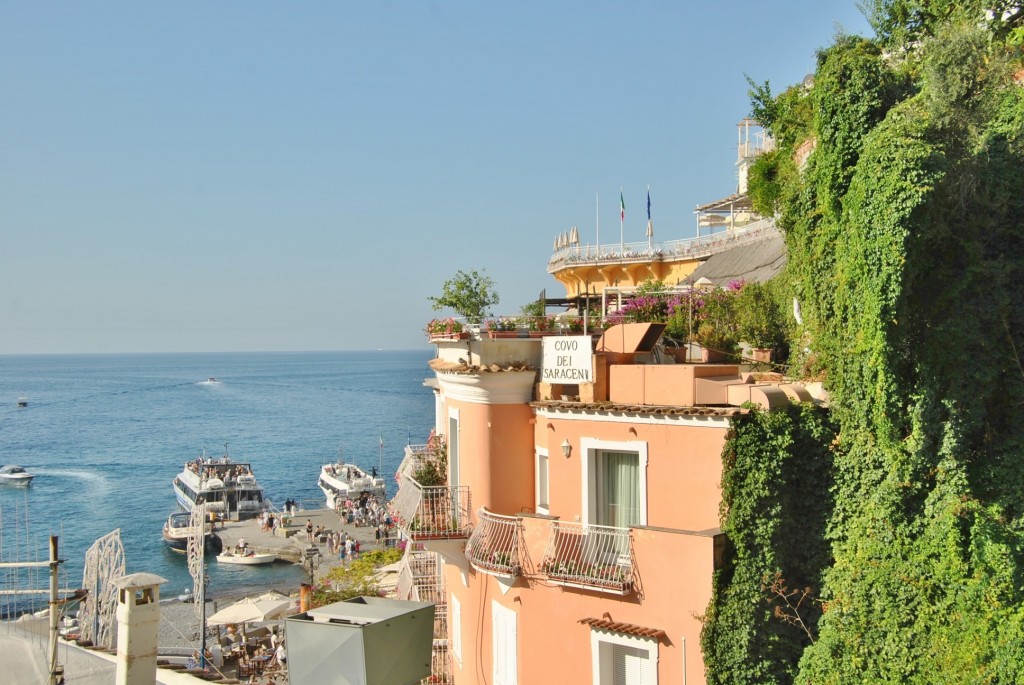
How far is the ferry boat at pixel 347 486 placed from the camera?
2559 inches

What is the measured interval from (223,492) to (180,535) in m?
8.93

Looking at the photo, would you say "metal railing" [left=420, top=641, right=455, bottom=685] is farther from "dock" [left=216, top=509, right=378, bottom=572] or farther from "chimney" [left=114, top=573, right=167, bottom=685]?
"dock" [left=216, top=509, right=378, bottom=572]

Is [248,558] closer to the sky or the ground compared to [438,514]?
closer to the ground

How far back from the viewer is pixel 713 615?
40.4 ft

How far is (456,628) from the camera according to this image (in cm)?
1764

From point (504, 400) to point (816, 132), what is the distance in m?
7.19

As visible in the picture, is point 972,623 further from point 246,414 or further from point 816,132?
point 246,414

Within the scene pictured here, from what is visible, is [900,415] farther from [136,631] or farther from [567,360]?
[136,631]

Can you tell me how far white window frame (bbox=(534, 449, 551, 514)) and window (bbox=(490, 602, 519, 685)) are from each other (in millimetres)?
1941

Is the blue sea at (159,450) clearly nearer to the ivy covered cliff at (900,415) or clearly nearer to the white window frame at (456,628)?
the white window frame at (456,628)

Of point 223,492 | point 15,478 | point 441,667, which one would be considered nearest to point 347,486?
point 223,492

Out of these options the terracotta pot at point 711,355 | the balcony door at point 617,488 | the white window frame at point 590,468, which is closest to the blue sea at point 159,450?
the white window frame at point 590,468

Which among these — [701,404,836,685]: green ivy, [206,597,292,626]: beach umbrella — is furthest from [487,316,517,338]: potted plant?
[206,597,292,626]: beach umbrella

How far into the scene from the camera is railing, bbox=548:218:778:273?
93.0 feet
